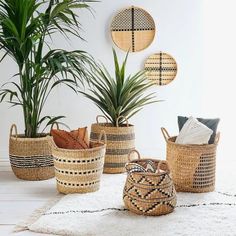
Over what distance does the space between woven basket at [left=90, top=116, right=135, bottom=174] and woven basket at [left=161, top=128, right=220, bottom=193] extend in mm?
533

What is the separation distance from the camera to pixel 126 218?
7.23 ft

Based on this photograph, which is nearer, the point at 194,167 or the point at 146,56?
the point at 194,167

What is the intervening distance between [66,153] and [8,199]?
47 cm

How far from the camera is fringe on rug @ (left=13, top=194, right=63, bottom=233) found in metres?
2.12

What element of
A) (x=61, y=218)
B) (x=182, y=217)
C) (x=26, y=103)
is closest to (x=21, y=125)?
(x=26, y=103)

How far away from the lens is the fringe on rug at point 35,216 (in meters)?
2.12

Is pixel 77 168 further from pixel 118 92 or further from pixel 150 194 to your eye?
pixel 118 92

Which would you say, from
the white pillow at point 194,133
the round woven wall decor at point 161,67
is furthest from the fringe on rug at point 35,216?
the round woven wall decor at point 161,67

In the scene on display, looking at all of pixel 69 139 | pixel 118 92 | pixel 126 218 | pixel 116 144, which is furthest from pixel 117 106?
pixel 126 218

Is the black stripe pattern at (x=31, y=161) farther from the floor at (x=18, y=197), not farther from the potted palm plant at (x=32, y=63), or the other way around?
the floor at (x=18, y=197)

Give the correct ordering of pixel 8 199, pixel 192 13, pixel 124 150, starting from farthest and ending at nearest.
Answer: pixel 192 13 → pixel 124 150 → pixel 8 199

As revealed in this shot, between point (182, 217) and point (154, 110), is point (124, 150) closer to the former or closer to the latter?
point (154, 110)

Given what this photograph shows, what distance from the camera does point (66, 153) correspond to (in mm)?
2600

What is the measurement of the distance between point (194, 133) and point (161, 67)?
102cm
